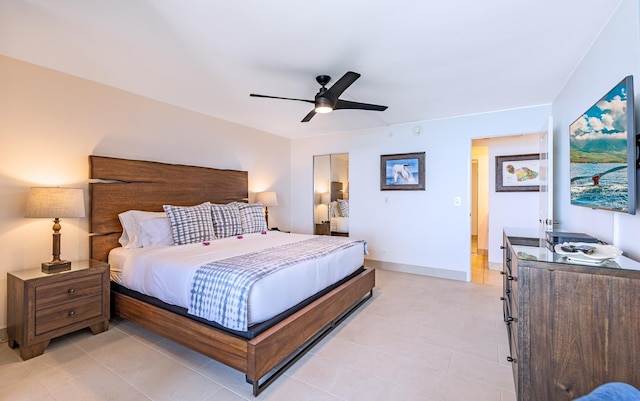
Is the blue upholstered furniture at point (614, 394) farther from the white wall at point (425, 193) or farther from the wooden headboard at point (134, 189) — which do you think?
the wooden headboard at point (134, 189)

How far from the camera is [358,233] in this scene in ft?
17.1

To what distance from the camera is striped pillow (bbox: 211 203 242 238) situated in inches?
142

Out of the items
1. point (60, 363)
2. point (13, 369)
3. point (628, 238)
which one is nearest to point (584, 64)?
point (628, 238)

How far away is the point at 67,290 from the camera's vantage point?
2.41 m

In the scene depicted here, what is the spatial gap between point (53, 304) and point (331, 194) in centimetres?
423

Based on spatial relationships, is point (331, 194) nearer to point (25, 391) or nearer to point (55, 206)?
point (55, 206)

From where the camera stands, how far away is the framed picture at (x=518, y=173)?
4.55 m

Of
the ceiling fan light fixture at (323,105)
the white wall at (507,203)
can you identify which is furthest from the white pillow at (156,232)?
the white wall at (507,203)

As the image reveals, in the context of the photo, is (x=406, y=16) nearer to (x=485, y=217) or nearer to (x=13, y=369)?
(x=13, y=369)

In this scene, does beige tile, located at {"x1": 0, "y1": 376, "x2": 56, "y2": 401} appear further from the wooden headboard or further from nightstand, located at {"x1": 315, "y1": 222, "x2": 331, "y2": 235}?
nightstand, located at {"x1": 315, "y1": 222, "x2": 331, "y2": 235}

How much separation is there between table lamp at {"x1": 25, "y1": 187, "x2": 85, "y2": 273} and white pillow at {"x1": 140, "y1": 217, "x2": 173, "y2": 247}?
0.59 m

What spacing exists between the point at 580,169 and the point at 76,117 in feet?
15.3

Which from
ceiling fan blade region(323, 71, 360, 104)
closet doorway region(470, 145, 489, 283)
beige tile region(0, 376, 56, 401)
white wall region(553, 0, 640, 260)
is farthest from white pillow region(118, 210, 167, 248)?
closet doorway region(470, 145, 489, 283)

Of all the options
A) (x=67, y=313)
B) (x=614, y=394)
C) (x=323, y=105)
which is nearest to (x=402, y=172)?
(x=323, y=105)
